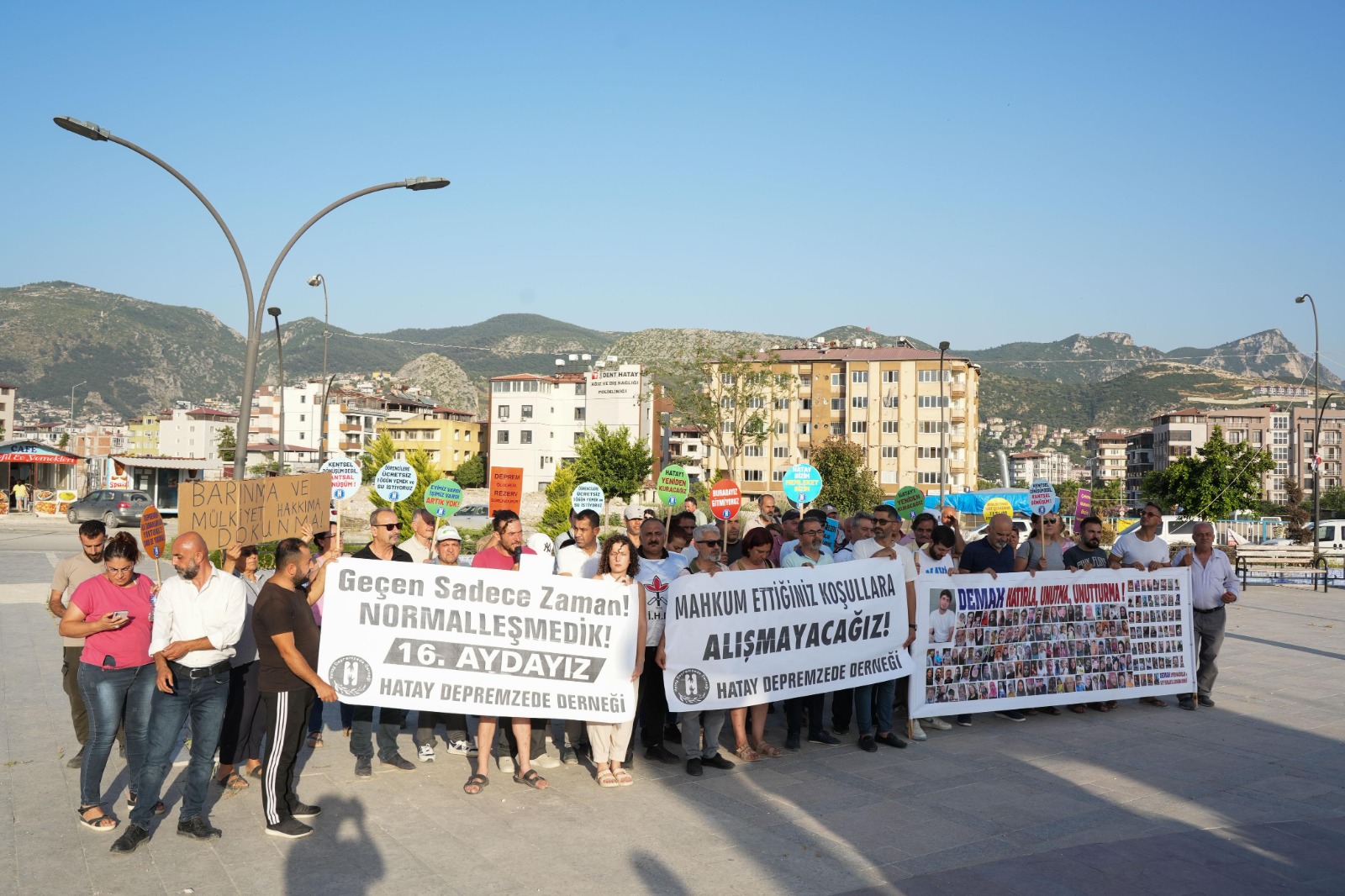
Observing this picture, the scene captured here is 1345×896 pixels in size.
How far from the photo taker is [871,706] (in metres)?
9.16

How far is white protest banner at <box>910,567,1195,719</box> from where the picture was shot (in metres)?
9.54

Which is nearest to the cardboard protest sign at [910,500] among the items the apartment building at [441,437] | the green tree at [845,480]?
the green tree at [845,480]

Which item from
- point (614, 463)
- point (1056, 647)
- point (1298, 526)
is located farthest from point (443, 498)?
point (1298, 526)

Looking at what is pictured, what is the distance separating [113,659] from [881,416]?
98.6 meters

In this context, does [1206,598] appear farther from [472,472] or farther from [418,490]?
[472,472]

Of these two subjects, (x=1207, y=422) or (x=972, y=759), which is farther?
(x=1207, y=422)

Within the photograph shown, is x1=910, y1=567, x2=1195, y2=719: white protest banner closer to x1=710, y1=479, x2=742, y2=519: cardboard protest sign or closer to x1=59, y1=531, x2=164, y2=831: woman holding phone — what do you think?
x1=59, y1=531, x2=164, y2=831: woman holding phone

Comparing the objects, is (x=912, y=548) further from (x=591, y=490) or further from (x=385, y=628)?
(x=591, y=490)

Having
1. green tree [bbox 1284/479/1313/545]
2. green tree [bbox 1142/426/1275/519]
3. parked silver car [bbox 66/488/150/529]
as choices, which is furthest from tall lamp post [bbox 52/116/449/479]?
green tree [bbox 1142/426/1275/519]

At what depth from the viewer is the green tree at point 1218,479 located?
5528cm

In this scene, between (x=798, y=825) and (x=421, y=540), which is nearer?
(x=798, y=825)

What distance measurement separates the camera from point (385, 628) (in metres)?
7.46

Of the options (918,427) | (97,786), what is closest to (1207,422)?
(918,427)

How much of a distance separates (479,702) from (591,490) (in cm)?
935
